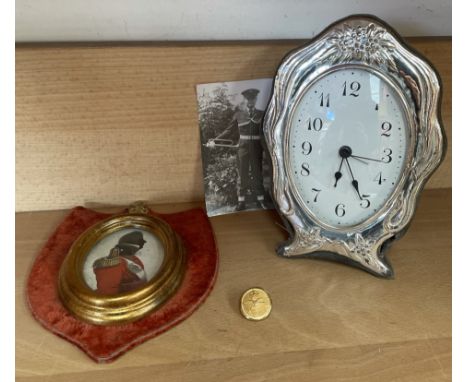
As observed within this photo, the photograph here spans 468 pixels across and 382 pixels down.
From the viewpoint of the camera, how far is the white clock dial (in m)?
0.66

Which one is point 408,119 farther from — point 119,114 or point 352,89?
point 119,114

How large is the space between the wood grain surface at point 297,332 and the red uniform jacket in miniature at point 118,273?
0.10 metres

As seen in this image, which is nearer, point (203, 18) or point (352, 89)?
point (352, 89)

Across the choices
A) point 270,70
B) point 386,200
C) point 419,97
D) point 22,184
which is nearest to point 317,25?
point 270,70

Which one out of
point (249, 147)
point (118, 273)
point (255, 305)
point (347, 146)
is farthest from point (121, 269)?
point (347, 146)

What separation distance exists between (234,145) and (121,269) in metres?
0.33

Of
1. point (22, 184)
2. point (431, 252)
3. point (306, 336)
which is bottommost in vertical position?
point (306, 336)

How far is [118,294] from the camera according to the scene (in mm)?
654

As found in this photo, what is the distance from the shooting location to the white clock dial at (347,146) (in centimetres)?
66

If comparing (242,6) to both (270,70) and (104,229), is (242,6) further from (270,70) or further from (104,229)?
(104,229)

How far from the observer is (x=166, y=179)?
875mm

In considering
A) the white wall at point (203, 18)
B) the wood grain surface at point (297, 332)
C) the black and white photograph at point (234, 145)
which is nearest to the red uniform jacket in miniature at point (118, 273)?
the wood grain surface at point (297, 332)

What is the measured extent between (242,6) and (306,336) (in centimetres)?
60

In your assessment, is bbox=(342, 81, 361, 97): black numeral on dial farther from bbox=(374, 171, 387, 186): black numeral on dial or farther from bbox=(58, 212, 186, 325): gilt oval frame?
bbox=(58, 212, 186, 325): gilt oval frame
